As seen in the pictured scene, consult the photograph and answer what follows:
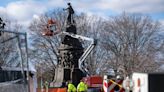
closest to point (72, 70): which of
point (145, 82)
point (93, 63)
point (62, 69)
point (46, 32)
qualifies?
point (62, 69)

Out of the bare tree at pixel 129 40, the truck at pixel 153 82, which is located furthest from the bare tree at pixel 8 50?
the bare tree at pixel 129 40

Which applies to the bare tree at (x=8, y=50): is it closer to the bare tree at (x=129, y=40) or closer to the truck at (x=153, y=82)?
the truck at (x=153, y=82)

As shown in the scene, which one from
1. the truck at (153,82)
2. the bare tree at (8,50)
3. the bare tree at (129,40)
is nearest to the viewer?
the truck at (153,82)

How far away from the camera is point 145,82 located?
224 inches

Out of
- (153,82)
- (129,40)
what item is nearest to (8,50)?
(153,82)

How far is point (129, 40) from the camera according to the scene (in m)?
65.9

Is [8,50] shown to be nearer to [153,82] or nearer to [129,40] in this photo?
[153,82]

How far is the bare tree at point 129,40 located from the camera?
65.4 m

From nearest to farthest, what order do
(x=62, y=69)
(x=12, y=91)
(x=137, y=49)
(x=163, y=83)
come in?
(x=163, y=83) < (x=12, y=91) < (x=62, y=69) < (x=137, y=49)

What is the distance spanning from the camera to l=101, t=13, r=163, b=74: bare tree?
65438mm

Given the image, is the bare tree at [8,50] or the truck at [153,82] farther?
the bare tree at [8,50]

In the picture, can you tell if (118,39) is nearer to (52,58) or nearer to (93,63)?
(93,63)

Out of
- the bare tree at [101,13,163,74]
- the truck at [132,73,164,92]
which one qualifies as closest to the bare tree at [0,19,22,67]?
the truck at [132,73,164,92]

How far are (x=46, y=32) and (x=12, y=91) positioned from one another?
33.1 meters
